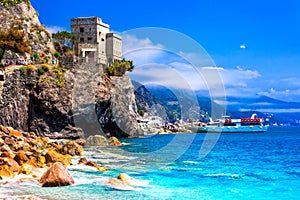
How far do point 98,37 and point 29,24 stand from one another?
17800 millimetres

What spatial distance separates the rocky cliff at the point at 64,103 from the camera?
175 ft

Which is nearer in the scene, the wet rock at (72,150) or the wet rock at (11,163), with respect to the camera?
the wet rock at (11,163)

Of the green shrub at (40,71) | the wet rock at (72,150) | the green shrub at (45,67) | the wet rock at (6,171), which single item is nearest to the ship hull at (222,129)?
the green shrub at (45,67)

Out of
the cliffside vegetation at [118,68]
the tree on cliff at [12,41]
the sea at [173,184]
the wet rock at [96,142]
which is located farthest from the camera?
the cliffside vegetation at [118,68]

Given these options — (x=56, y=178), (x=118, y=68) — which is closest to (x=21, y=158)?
(x=56, y=178)

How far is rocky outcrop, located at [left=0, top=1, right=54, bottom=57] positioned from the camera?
220 ft

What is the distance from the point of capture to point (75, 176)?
22.0 m

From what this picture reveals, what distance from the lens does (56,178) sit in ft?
61.4

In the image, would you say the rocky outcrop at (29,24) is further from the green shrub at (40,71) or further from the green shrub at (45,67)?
the green shrub at (40,71)

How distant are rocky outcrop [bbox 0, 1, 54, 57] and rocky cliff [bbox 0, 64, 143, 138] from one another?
38.2 ft

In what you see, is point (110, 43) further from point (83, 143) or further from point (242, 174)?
point (242, 174)

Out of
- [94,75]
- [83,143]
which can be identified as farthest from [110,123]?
[83,143]

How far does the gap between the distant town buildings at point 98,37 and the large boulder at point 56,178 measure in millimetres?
64441

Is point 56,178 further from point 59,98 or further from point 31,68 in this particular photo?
point 59,98
